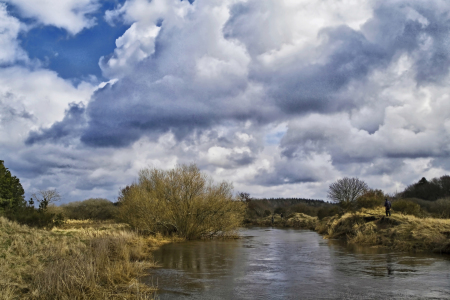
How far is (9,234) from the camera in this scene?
23469 millimetres

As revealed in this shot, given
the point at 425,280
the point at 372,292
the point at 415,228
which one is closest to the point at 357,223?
the point at 415,228

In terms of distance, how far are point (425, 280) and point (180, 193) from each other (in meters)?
25.6

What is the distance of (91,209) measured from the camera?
83688mm

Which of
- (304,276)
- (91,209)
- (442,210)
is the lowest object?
(304,276)

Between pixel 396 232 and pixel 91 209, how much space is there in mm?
70955

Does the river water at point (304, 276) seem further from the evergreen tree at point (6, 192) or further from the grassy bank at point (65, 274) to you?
the evergreen tree at point (6, 192)

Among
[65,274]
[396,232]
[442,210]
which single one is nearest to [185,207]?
[396,232]

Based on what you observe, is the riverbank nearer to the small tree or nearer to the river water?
the river water

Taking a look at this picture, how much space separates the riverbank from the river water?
222 centimetres

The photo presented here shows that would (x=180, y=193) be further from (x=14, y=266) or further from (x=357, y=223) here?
(x=14, y=266)

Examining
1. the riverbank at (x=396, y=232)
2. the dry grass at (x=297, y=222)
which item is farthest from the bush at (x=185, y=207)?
the dry grass at (x=297, y=222)

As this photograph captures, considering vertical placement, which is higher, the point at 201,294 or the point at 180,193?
the point at 180,193

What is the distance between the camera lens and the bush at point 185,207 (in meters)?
35.9

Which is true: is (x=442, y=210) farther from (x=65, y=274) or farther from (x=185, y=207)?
(x=65, y=274)
